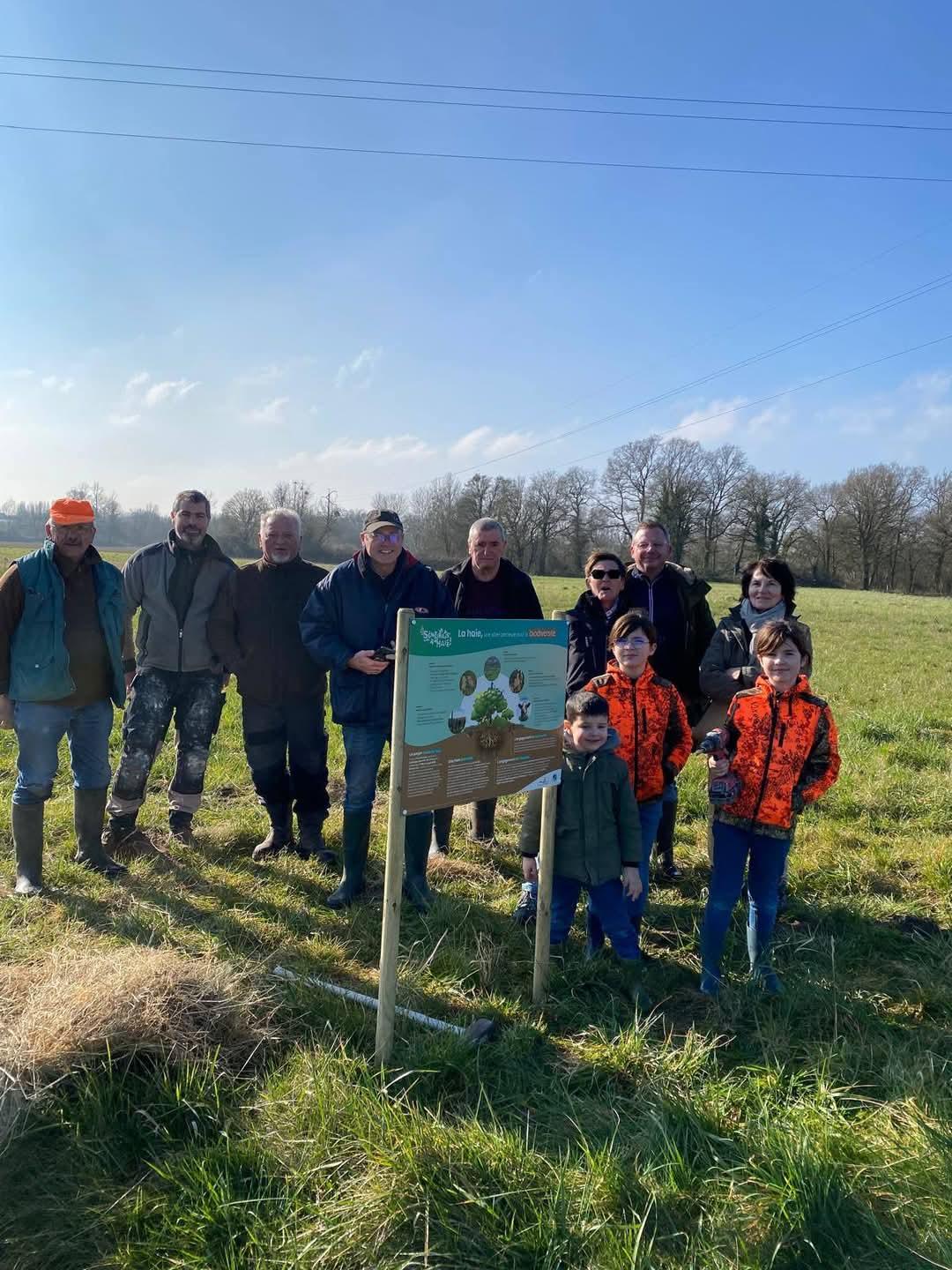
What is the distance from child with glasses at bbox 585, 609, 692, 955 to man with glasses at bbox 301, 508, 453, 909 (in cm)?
129

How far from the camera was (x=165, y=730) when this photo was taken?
233 inches

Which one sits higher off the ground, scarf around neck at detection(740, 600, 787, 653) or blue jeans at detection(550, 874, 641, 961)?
scarf around neck at detection(740, 600, 787, 653)

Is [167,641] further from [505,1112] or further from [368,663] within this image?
[505,1112]

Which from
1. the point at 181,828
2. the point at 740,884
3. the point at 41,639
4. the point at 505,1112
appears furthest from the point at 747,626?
the point at 41,639

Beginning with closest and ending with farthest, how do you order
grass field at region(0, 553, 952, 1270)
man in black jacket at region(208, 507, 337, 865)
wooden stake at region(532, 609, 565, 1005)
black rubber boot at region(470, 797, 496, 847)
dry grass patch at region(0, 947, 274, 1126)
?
grass field at region(0, 553, 952, 1270)
dry grass patch at region(0, 947, 274, 1126)
wooden stake at region(532, 609, 565, 1005)
man in black jacket at region(208, 507, 337, 865)
black rubber boot at region(470, 797, 496, 847)

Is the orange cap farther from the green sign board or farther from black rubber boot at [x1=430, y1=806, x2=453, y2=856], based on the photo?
black rubber boot at [x1=430, y1=806, x2=453, y2=856]

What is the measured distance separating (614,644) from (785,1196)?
275 cm

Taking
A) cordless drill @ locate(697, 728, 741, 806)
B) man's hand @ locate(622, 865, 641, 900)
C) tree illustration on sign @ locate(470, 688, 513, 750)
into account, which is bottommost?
man's hand @ locate(622, 865, 641, 900)

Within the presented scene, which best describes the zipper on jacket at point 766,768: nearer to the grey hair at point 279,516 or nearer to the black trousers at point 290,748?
the black trousers at point 290,748

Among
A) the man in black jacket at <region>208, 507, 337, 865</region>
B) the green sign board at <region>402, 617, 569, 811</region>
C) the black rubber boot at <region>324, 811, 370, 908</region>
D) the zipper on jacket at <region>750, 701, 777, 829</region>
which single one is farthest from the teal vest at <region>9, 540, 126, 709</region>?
the zipper on jacket at <region>750, 701, 777, 829</region>

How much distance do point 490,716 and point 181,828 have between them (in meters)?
3.57

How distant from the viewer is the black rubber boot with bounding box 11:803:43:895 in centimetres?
497

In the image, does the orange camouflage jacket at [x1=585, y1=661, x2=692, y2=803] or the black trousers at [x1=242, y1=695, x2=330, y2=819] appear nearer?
the orange camouflage jacket at [x1=585, y1=661, x2=692, y2=803]

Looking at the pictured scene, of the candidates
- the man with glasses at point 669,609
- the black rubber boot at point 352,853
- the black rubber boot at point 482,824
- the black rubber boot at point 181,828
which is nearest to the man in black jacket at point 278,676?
the black rubber boot at point 181,828
